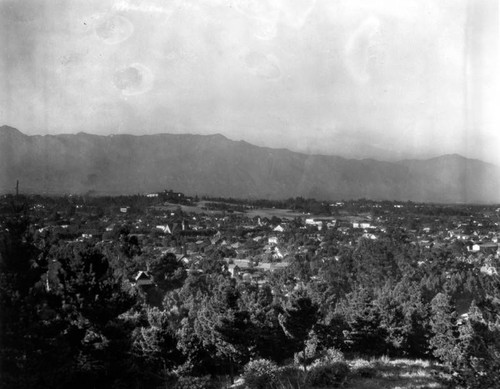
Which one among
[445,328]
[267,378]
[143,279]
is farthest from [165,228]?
[267,378]

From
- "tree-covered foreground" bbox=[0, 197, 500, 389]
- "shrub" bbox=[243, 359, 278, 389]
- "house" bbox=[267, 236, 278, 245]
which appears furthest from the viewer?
"house" bbox=[267, 236, 278, 245]

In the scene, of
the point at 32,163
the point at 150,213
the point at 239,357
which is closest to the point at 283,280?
the point at 239,357

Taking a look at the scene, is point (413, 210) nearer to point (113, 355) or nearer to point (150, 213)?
point (150, 213)

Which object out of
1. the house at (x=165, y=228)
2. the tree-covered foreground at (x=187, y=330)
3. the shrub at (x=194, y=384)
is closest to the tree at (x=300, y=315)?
the tree-covered foreground at (x=187, y=330)

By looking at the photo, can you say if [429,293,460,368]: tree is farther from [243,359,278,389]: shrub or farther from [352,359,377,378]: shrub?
[243,359,278,389]: shrub

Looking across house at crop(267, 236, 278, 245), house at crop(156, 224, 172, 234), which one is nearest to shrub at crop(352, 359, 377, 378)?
house at crop(267, 236, 278, 245)

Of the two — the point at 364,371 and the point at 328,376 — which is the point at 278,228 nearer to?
the point at 364,371

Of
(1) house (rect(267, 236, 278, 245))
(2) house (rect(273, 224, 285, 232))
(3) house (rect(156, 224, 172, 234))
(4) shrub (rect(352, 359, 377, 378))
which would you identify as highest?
(4) shrub (rect(352, 359, 377, 378))
